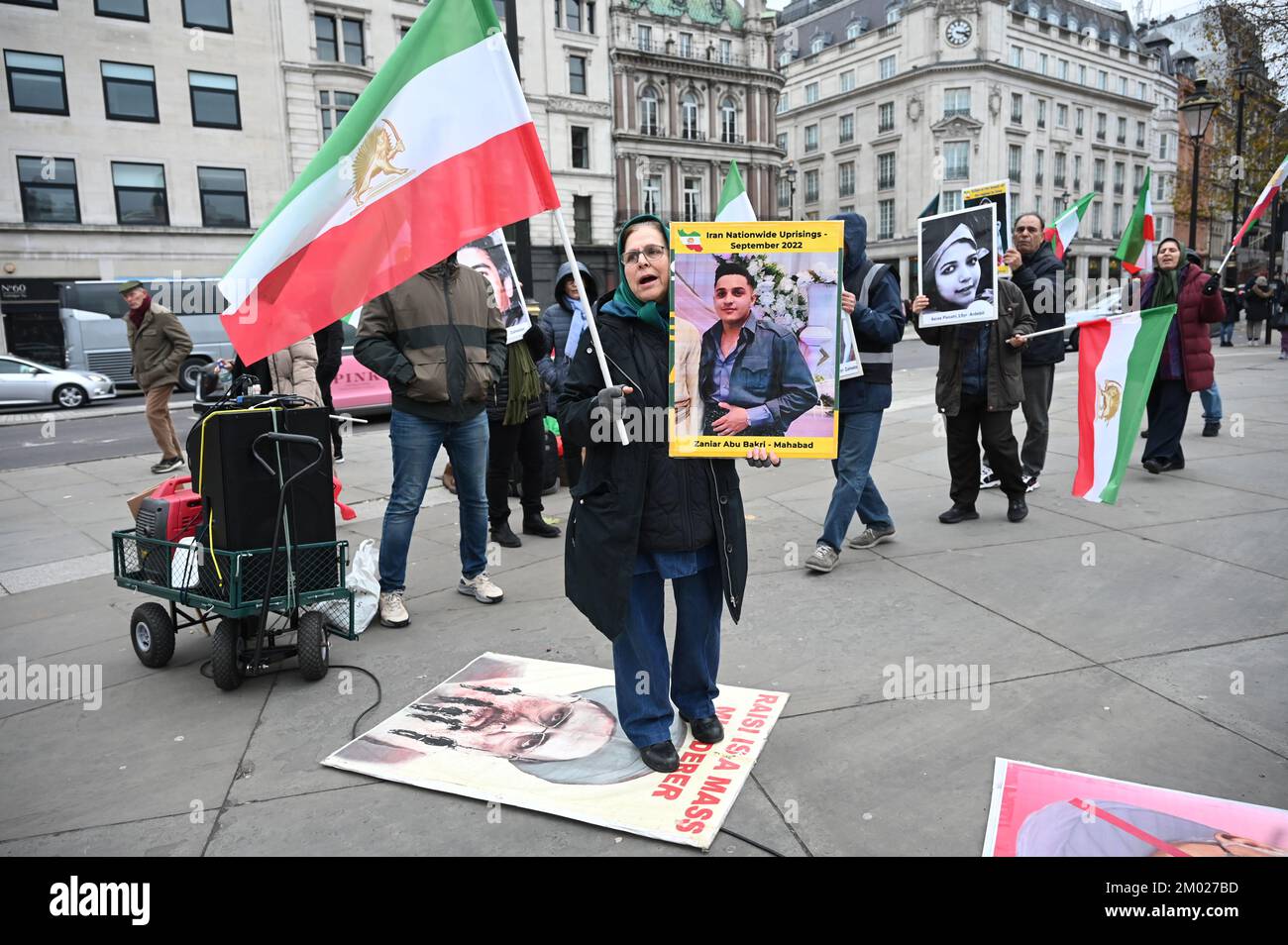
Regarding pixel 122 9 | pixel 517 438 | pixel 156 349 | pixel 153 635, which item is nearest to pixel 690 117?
pixel 122 9

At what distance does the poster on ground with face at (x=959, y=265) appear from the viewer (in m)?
5.81

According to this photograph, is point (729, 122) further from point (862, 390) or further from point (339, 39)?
point (862, 390)

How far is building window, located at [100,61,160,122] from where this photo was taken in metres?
29.5

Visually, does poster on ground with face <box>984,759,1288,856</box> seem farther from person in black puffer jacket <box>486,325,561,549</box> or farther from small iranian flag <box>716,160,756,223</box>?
small iranian flag <box>716,160,756,223</box>

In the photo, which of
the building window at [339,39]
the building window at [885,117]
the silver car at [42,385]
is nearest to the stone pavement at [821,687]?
the silver car at [42,385]

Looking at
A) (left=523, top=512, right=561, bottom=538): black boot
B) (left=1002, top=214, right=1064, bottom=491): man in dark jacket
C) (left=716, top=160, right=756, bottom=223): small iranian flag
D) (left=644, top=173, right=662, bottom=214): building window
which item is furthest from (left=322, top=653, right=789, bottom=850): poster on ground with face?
(left=644, top=173, right=662, bottom=214): building window

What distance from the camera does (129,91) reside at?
29906 millimetres

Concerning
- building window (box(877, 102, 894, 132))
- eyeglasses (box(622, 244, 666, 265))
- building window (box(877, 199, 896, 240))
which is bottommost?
eyeglasses (box(622, 244, 666, 265))

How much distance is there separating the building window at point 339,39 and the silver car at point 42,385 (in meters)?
19.5

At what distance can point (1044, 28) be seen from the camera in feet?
199

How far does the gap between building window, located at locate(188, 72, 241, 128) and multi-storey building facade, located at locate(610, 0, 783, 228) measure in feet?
61.8

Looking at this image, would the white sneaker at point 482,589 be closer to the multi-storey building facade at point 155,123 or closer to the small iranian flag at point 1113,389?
the small iranian flag at point 1113,389

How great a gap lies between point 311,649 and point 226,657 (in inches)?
14.0
